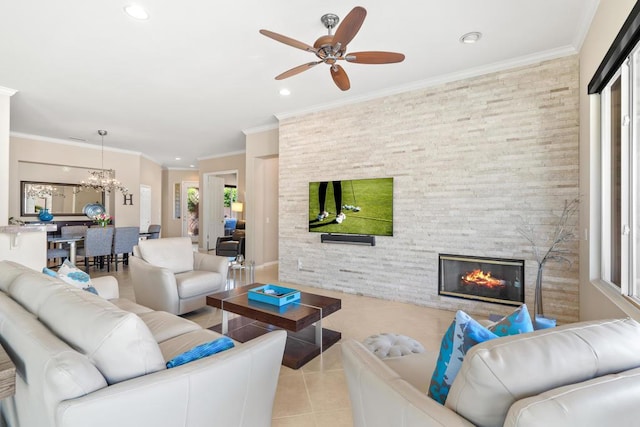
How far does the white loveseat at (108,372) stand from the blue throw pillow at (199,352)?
0.18 feet

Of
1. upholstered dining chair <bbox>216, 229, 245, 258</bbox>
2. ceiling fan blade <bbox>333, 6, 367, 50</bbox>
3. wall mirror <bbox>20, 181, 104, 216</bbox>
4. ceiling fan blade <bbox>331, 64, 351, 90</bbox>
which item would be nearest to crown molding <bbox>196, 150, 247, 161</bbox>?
upholstered dining chair <bbox>216, 229, 245, 258</bbox>

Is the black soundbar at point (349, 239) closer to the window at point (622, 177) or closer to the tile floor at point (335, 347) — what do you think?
the tile floor at point (335, 347)

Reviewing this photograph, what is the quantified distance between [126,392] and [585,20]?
410cm

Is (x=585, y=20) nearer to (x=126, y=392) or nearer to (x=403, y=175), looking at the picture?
(x=403, y=175)

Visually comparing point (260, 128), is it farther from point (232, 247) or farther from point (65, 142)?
point (65, 142)

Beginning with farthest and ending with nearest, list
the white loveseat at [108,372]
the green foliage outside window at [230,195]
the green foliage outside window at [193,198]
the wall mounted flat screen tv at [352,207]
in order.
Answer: the green foliage outside window at [230,195] < the green foliage outside window at [193,198] < the wall mounted flat screen tv at [352,207] < the white loveseat at [108,372]

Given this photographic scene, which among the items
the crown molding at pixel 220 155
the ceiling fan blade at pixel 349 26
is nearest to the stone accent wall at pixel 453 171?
the ceiling fan blade at pixel 349 26

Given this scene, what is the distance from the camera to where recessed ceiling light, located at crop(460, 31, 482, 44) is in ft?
9.61

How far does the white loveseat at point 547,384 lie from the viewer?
29.9 inches

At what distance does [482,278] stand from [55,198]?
870 cm

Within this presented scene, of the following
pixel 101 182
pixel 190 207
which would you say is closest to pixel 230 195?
pixel 190 207

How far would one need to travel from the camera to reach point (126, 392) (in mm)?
1000

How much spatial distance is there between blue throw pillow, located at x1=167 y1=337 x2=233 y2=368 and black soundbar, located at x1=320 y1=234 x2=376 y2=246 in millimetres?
3155

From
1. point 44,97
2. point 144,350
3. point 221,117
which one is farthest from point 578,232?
point 44,97
